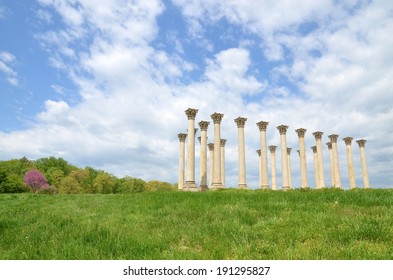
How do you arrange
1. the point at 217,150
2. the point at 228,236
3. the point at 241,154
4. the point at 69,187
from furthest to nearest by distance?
the point at 69,187, the point at 241,154, the point at 217,150, the point at 228,236

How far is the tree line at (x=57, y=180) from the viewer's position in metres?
70.9

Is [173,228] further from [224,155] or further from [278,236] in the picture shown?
[224,155]

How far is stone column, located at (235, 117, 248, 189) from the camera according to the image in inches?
1907

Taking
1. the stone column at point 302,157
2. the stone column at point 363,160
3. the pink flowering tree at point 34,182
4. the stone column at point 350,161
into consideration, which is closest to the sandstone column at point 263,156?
the stone column at point 302,157

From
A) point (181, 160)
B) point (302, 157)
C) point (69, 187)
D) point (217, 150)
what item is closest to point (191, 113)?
point (217, 150)

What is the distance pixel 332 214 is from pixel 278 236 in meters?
2.97

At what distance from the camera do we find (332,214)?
11.2 m

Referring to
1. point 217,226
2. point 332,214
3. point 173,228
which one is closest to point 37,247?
point 173,228

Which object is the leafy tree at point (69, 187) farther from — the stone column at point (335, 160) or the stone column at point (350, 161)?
the stone column at point (350, 161)

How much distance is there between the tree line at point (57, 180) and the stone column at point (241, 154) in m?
34.9

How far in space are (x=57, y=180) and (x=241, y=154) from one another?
70.5 m

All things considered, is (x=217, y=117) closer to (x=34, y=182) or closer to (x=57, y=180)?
(x=34, y=182)

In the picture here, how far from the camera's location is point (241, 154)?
4956 cm
